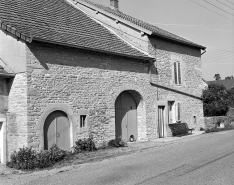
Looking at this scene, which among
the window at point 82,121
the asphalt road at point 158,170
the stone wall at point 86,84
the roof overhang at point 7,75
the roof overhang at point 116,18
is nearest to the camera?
the asphalt road at point 158,170

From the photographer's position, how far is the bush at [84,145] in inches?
471

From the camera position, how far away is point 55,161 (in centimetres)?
1030

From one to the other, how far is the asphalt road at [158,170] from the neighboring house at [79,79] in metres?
2.69

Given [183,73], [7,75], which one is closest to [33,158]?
[7,75]

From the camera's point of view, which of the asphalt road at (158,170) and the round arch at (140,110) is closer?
the asphalt road at (158,170)

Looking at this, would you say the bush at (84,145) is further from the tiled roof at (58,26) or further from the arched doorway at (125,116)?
the tiled roof at (58,26)

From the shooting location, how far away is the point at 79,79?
12461 mm

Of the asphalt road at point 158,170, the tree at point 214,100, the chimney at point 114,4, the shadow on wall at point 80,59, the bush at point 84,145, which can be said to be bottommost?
the asphalt road at point 158,170

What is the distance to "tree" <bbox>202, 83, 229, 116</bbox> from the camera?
67.8 ft

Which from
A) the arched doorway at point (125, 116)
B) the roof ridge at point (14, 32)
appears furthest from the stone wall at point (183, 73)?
the roof ridge at point (14, 32)

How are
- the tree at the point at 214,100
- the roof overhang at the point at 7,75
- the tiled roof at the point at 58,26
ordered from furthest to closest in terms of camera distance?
the tree at the point at 214,100
the tiled roof at the point at 58,26
the roof overhang at the point at 7,75

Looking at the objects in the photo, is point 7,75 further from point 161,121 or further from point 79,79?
point 161,121

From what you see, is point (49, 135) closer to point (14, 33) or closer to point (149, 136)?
point (14, 33)

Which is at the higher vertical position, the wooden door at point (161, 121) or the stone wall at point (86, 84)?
the stone wall at point (86, 84)
